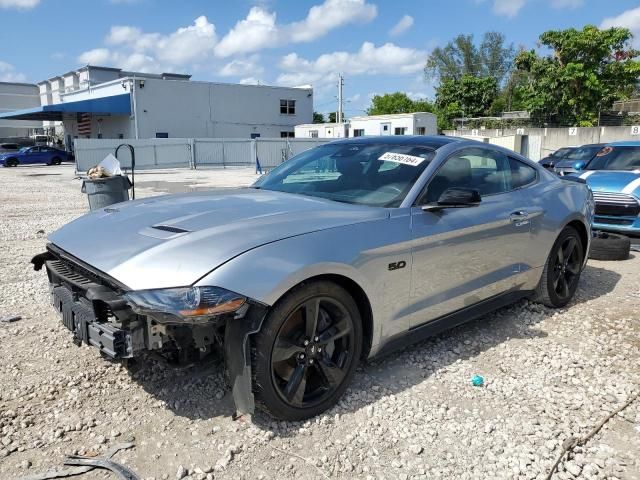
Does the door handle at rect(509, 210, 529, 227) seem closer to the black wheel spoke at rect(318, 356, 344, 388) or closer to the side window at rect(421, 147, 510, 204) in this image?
the side window at rect(421, 147, 510, 204)

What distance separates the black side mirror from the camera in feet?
10.7

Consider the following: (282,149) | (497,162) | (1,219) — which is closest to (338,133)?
(282,149)

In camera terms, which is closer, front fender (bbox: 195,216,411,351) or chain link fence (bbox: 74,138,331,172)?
front fender (bbox: 195,216,411,351)

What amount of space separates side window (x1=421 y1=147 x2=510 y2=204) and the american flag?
140 feet

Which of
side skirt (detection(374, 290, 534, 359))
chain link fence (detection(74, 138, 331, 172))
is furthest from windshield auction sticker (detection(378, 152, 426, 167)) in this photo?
chain link fence (detection(74, 138, 331, 172))

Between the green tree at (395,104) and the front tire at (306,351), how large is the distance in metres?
66.0

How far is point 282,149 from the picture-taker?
96.0 feet

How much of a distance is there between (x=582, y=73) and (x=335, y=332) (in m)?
35.1

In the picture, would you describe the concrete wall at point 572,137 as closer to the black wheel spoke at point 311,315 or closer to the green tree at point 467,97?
the green tree at point 467,97

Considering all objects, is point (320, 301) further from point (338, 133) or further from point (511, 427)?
point (338, 133)

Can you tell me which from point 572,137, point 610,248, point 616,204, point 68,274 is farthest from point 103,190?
point 572,137

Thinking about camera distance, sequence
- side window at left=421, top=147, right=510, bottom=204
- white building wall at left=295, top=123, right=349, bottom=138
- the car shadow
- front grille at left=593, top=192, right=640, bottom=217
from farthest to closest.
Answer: white building wall at left=295, top=123, right=349, bottom=138, front grille at left=593, top=192, right=640, bottom=217, side window at left=421, top=147, right=510, bottom=204, the car shadow

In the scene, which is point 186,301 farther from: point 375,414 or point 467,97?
point 467,97

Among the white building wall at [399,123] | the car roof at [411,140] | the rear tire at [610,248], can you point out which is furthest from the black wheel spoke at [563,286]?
the white building wall at [399,123]
